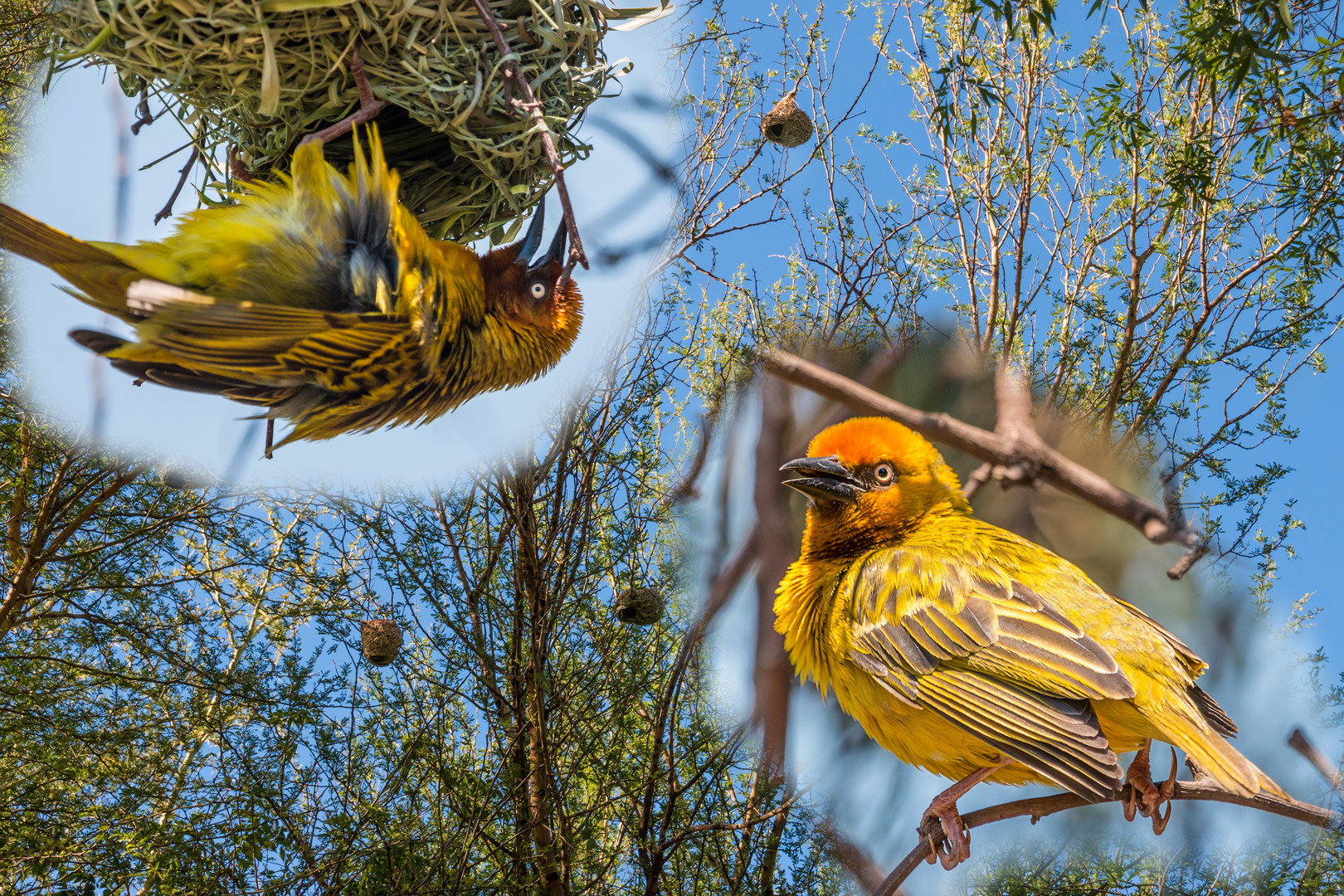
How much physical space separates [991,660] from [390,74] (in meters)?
0.97

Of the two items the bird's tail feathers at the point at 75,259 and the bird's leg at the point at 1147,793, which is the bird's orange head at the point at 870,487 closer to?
the bird's leg at the point at 1147,793

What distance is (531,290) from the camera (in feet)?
3.19

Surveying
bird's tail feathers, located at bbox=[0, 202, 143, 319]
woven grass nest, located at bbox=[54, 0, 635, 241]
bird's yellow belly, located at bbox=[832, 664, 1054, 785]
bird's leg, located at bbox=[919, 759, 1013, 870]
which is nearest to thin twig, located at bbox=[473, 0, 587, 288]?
woven grass nest, located at bbox=[54, 0, 635, 241]

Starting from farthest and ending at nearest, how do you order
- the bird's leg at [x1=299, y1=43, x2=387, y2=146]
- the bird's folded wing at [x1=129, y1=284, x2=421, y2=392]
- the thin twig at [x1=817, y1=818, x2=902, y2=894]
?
1. the thin twig at [x1=817, y1=818, x2=902, y2=894]
2. the bird's leg at [x1=299, y1=43, x2=387, y2=146]
3. the bird's folded wing at [x1=129, y1=284, x2=421, y2=392]

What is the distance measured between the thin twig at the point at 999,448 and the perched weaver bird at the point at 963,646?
5 centimetres

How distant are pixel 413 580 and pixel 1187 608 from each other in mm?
1590

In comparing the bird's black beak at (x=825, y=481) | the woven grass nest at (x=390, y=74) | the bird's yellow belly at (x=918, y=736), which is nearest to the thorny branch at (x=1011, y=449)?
the bird's black beak at (x=825, y=481)

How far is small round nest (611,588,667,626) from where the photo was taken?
163 centimetres

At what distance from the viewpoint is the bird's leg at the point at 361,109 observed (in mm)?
840

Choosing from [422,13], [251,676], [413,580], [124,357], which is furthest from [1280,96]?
[251,676]

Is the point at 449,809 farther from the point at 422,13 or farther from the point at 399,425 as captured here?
the point at 422,13

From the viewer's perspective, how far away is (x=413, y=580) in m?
2.16

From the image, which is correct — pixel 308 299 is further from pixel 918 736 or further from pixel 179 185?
pixel 918 736

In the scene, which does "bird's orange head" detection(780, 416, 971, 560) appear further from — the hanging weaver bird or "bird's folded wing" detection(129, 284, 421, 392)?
"bird's folded wing" detection(129, 284, 421, 392)
